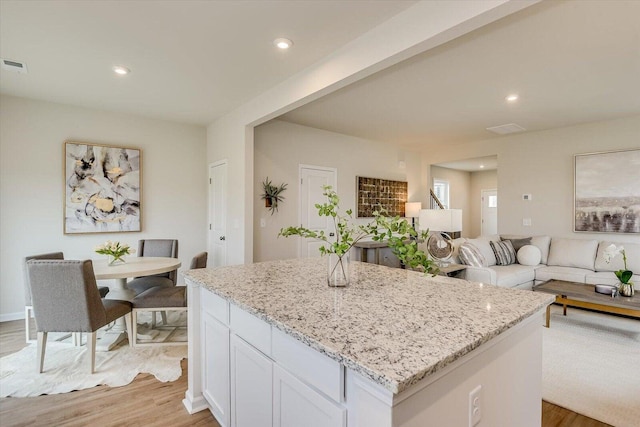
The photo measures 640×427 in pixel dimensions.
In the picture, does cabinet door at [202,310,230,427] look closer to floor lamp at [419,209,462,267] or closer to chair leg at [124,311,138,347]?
chair leg at [124,311,138,347]

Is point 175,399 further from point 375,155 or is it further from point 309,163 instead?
point 375,155

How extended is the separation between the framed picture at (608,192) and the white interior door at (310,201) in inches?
153

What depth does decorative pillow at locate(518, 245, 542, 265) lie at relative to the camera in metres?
4.74

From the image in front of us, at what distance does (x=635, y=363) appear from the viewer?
8.95 ft

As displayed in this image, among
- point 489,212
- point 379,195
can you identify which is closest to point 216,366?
point 379,195

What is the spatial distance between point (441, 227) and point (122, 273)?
3644mm

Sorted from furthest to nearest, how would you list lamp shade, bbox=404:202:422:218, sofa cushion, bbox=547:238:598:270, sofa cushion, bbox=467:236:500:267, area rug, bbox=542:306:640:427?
lamp shade, bbox=404:202:422:218 < sofa cushion, bbox=467:236:500:267 < sofa cushion, bbox=547:238:598:270 < area rug, bbox=542:306:640:427

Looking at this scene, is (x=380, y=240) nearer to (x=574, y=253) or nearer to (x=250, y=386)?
(x=250, y=386)

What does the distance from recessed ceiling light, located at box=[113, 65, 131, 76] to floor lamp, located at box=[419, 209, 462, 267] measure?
12.0 feet

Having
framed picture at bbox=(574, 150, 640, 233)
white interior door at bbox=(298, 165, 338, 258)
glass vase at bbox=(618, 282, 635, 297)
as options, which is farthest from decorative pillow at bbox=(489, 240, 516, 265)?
white interior door at bbox=(298, 165, 338, 258)

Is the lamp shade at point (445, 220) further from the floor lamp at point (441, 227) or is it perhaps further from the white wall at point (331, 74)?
the white wall at point (331, 74)

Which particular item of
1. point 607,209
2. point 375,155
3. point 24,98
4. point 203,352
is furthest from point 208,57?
point 607,209

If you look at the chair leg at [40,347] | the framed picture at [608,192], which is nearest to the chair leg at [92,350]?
the chair leg at [40,347]

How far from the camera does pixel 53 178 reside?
3.98m
